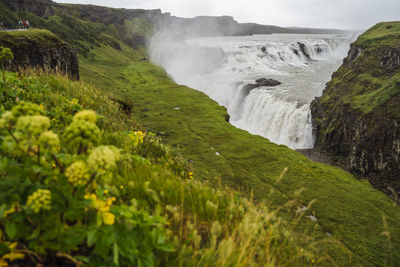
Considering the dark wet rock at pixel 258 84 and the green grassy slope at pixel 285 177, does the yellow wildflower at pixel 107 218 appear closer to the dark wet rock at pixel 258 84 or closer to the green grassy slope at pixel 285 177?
the green grassy slope at pixel 285 177

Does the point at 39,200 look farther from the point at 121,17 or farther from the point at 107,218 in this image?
the point at 121,17

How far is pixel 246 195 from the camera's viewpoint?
7648 millimetres

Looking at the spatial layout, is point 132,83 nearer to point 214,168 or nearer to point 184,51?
point 214,168

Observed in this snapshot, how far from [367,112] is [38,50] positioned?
→ 77.8 feet

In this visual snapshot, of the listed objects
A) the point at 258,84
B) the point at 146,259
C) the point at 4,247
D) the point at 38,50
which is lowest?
the point at 146,259

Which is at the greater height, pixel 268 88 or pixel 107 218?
pixel 268 88

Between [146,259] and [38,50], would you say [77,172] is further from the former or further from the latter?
[38,50]

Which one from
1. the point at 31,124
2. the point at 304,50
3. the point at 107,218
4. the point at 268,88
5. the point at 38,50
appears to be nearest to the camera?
the point at 31,124

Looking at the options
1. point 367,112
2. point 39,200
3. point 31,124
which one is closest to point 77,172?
point 39,200

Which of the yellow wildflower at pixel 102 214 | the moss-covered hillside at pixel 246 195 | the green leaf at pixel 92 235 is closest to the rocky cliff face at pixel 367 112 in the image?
the moss-covered hillside at pixel 246 195

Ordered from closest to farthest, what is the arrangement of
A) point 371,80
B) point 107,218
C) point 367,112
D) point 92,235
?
1. point 92,235
2. point 107,218
3. point 367,112
4. point 371,80

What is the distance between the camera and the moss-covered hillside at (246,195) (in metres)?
2.43

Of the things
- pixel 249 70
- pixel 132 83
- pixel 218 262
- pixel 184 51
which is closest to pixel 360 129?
pixel 218 262

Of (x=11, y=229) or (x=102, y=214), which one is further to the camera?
(x=102, y=214)
